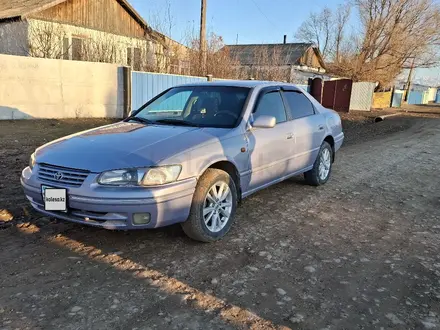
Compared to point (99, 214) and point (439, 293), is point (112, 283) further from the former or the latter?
point (439, 293)

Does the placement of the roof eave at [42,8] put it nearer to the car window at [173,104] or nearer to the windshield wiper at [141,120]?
the car window at [173,104]

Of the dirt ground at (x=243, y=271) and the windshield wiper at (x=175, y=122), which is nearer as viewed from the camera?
the dirt ground at (x=243, y=271)

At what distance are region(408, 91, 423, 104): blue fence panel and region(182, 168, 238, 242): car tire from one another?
5691cm

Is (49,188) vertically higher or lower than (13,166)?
higher

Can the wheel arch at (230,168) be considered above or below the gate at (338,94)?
below

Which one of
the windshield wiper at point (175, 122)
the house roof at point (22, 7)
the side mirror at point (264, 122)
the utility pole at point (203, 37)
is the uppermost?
the house roof at point (22, 7)

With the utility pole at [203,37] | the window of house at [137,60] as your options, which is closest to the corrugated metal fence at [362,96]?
the utility pole at [203,37]

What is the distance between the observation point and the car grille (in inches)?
133

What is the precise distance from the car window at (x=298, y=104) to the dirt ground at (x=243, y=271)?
4.07 ft

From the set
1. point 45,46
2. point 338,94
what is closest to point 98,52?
point 45,46

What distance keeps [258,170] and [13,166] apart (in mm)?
4332

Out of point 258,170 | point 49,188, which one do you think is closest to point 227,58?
point 258,170

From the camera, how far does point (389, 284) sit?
10.5ft

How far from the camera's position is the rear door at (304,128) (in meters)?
5.37
